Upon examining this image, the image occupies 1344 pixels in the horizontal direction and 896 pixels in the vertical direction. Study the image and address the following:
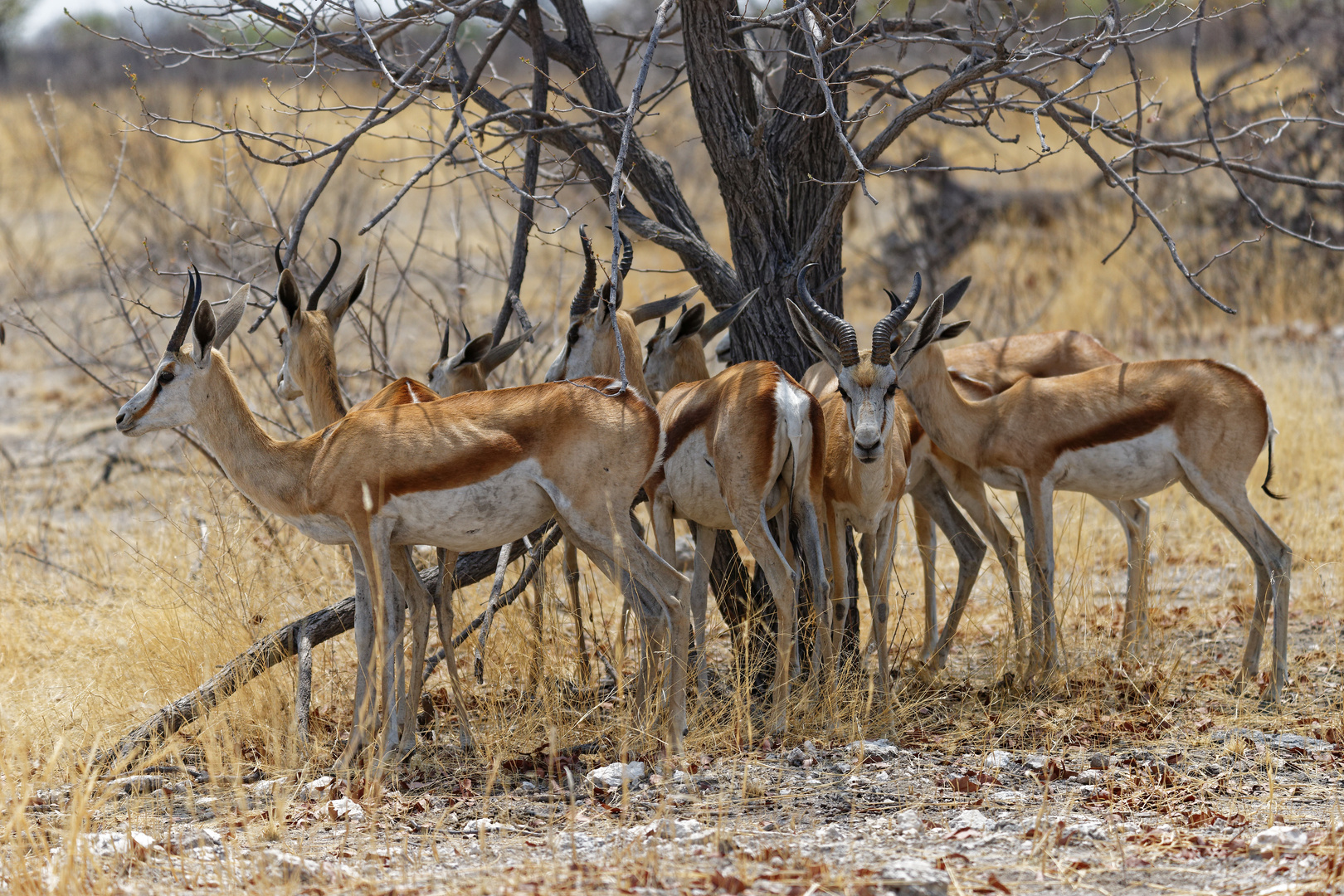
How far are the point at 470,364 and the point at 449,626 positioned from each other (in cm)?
137

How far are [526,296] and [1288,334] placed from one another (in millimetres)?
8256

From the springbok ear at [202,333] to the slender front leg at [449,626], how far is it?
1293mm

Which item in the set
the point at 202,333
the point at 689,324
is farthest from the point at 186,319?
the point at 689,324

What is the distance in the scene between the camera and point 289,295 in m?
5.43

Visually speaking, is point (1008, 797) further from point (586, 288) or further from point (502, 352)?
point (502, 352)

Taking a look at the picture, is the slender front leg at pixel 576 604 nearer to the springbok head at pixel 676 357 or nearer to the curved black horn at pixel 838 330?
the springbok head at pixel 676 357

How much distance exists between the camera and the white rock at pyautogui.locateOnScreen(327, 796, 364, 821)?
4492 mm

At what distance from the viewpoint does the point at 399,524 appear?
492 centimetres

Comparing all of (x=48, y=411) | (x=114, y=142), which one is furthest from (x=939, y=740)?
(x=114, y=142)

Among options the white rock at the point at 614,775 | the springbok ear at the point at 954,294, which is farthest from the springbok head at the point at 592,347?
the white rock at the point at 614,775

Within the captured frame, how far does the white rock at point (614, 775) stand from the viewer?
473 cm

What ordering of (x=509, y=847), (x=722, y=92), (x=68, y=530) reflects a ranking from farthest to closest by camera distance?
(x=68, y=530), (x=722, y=92), (x=509, y=847)

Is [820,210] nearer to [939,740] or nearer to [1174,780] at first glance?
[939,740]

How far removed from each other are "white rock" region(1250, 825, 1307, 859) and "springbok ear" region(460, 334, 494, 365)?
3766 millimetres
